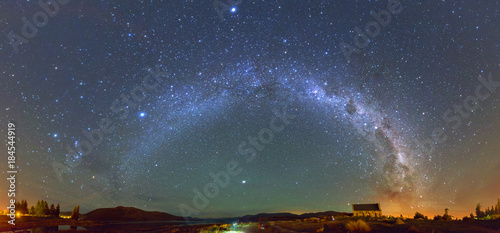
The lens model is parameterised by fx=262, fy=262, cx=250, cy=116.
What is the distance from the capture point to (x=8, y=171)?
19578mm

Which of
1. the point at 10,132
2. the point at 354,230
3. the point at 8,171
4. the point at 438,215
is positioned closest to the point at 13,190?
the point at 8,171

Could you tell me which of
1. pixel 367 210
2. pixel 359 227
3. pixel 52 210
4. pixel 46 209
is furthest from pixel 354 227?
pixel 52 210

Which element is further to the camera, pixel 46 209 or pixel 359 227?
pixel 46 209

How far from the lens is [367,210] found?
60.2m

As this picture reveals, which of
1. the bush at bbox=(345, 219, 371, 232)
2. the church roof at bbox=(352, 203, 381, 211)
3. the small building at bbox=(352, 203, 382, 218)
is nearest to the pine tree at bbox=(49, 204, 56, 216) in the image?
the small building at bbox=(352, 203, 382, 218)

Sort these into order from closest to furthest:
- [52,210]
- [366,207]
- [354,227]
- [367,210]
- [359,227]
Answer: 1. [359,227]
2. [354,227]
3. [367,210]
4. [366,207]
5. [52,210]

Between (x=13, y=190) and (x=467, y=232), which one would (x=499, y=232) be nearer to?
(x=467, y=232)

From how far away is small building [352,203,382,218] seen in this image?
58688 mm

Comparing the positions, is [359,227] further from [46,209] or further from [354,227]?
[46,209]

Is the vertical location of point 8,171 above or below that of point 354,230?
above

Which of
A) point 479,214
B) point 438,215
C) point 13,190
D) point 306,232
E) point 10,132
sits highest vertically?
point 10,132

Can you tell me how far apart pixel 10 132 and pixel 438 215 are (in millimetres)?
55388

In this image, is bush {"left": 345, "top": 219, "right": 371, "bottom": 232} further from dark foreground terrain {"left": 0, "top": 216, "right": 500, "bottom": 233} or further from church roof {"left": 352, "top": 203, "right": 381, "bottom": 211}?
church roof {"left": 352, "top": 203, "right": 381, "bottom": 211}

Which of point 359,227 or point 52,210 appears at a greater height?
point 52,210
